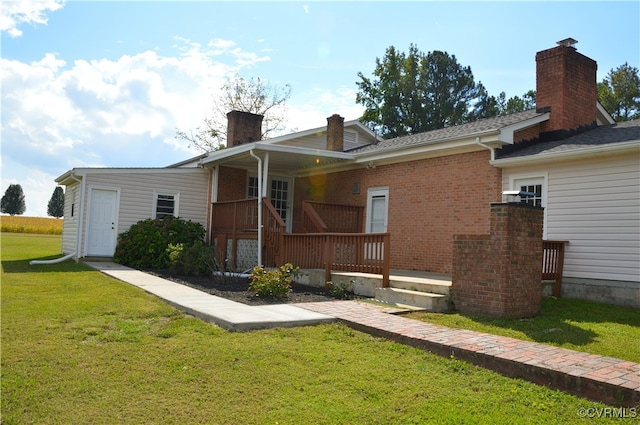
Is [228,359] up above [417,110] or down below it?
below

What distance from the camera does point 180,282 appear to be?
34.8ft

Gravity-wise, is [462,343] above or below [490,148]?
below

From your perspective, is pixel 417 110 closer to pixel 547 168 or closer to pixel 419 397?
pixel 547 168

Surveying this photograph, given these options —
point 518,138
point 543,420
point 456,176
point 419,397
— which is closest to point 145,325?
point 419,397

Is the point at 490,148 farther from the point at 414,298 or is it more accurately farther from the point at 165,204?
the point at 165,204

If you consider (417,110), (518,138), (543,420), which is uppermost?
(417,110)

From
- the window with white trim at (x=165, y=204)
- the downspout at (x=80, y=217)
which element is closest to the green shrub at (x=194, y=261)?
the window with white trim at (x=165, y=204)

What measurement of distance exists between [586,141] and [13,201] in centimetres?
8730

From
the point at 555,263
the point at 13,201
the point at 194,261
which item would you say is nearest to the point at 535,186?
the point at 555,263

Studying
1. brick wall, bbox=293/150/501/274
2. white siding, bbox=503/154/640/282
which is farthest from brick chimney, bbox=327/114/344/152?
white siding, bbox=503/154/640/282

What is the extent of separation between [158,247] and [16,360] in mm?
9208

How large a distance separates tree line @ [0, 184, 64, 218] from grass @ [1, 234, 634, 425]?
8033 cm

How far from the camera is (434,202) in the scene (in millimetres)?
11805

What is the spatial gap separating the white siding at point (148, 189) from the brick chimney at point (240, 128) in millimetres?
2280
